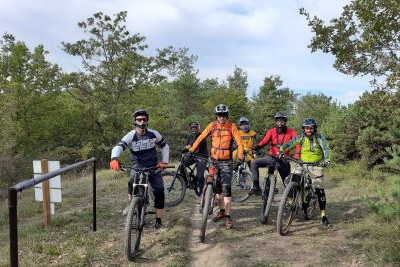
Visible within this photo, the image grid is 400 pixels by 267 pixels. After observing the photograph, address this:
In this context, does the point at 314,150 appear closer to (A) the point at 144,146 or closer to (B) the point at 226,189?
(B) the point at 226,189

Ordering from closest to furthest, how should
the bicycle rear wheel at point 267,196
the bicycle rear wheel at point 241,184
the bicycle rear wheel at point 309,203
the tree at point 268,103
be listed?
the bicycle rear wheel at point 267,196
the bicycle rear wheel at point 309,203
the bicycle rear wheel at point 241,184
the tree at point 268,103

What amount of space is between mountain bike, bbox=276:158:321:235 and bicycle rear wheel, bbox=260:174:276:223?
19.1 inches

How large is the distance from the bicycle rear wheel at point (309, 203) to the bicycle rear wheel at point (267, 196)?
0.64 m

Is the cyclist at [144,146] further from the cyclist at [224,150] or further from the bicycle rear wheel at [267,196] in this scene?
the bicycle rear wheel at [267,196]

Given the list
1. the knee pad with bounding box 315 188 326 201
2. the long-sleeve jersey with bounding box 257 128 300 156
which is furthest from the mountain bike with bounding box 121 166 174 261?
the knee pad with bounding box 315 188 326 201

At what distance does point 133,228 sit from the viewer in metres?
5.50

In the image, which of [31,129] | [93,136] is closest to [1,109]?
[31,129]

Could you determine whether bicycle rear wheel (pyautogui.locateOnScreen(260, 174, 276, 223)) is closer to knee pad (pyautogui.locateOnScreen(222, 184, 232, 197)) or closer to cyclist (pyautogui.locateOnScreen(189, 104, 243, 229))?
cyclist (pyautogui.locateOnScreen(189, 104, 243, 229))

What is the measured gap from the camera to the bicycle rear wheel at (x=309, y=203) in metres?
7.21

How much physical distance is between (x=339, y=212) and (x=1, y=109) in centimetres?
1756

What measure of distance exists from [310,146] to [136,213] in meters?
3.40

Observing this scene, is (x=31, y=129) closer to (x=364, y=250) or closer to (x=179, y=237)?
(x=179, y=237)

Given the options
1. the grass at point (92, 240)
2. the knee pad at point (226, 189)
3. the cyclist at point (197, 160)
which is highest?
the cyclist at point (197, 160)

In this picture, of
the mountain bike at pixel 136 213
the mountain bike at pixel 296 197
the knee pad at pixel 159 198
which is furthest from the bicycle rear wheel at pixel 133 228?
the mountain bike at pixel 296 197
